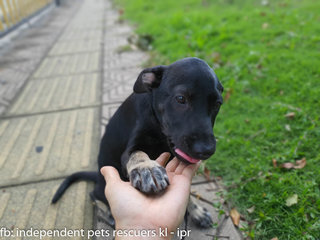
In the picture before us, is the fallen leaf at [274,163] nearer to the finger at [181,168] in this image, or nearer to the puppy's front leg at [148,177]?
the finger at [181,168]

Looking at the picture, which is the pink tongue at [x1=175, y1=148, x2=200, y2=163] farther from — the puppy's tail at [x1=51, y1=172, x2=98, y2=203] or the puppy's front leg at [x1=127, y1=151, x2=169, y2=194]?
the puppy's tail at [x1=51, y1=172, x2=98, y2=203]

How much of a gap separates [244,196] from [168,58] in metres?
3.91

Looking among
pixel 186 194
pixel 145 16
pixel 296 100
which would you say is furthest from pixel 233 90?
pixel 145 16

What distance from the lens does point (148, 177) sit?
1952mm

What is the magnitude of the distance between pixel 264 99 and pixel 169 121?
2.79 metres

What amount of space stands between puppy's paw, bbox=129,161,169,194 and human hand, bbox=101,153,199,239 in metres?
0.06

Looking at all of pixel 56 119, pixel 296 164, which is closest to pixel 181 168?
pixel 296 164

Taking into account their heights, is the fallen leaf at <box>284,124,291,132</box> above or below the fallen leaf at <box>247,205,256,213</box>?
above

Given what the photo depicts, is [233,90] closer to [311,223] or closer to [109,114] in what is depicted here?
[109,114]

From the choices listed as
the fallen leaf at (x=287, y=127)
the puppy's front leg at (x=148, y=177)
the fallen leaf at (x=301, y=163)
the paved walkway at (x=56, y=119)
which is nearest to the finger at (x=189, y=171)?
the puppy's front leg at (x=148, y=177)

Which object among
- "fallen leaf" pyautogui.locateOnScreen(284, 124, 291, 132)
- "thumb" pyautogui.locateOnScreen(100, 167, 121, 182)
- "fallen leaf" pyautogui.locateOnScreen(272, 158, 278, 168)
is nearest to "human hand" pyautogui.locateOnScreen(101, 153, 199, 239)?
"thumb" pyautogui.locateOnScreen(100, 167, 121, 182)

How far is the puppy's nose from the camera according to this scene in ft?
6.04

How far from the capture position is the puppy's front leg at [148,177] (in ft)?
6.31

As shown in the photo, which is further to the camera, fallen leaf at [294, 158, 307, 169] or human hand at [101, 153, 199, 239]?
→ fallen leaf at [294, 158, 307, 169]
